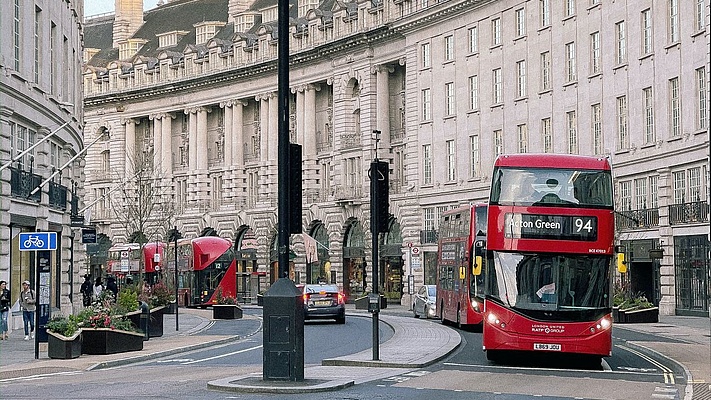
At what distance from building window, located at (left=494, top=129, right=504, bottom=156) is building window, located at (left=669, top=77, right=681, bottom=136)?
62.0 feet

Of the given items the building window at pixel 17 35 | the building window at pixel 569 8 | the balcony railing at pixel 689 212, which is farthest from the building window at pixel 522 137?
the building window at pixel 17 35

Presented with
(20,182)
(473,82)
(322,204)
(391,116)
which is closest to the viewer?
(20,182)

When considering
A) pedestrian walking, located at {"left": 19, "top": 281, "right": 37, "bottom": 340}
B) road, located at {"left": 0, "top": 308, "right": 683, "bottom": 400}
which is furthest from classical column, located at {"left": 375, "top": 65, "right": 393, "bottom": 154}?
road, located at {"left": 0, "top": 308, "right": 683, "bottom": 400}

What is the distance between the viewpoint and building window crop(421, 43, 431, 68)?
8644 centimetres

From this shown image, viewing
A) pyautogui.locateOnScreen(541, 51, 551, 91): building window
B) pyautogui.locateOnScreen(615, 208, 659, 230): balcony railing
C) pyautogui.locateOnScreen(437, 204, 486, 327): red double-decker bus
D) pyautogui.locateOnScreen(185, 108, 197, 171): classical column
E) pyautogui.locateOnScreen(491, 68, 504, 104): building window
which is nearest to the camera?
pyautogui.locateOnScreen(437, 204, 486, 327): red double-decker bus

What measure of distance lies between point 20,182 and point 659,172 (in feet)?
93.6

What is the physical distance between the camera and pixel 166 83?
120 m

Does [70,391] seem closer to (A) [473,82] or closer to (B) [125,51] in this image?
(A) [473,82]

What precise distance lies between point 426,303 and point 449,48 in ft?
98.7

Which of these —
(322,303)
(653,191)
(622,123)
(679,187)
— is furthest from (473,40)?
(322,303)

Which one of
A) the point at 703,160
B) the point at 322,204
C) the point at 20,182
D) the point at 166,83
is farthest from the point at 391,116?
the point at 20,182

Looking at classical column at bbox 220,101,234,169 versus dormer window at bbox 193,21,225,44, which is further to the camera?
dormer window at bbox 193,21,225,44

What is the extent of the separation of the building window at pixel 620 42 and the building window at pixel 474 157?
16.7m

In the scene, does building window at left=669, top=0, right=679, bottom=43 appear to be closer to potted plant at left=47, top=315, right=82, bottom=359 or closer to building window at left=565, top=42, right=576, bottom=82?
building window at left=565, top=42, right=576, bottom=82
